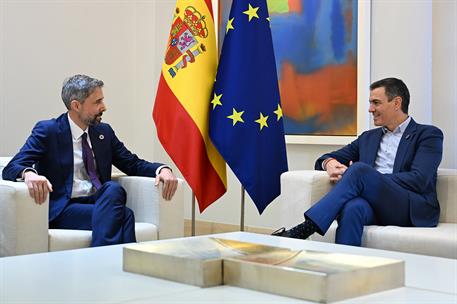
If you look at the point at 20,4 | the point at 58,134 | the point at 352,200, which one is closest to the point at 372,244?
the point at 352,200

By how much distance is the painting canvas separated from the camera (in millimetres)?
5598

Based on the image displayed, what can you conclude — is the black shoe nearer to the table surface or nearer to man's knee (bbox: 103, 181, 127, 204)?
man's knee (bbox: 103, 181, 127, 204)

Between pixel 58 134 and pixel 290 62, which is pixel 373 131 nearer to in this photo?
pixel 290 62

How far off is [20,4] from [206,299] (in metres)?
4.74

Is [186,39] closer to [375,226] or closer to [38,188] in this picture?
[38,188]

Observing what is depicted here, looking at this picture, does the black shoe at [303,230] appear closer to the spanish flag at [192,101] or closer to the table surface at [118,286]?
the spanish flag at [192,101]

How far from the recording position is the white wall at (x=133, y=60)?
4.87 metres

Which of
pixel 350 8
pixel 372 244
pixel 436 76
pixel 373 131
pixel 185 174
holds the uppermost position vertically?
pixel 350 8

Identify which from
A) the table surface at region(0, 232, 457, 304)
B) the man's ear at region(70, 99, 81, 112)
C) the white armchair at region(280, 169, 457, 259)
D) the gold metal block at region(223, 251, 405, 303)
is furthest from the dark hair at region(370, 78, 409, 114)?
the gold metal block at region(223, 251, 405, 303)

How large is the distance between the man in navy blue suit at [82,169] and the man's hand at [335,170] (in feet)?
3.06

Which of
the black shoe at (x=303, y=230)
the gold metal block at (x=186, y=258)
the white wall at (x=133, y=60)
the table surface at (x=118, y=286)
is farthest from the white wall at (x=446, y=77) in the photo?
the gold metal block at (x=186, y=258)

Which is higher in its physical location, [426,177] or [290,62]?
[290,62]

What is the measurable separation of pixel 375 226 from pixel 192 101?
4.97 ft

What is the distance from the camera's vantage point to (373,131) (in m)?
4.70
